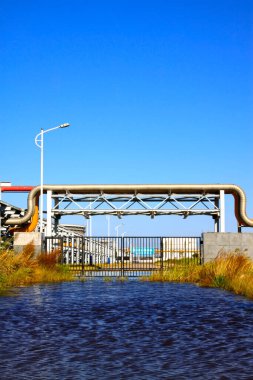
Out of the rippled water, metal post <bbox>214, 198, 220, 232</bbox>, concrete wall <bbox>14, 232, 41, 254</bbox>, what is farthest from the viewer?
metal post <bbox>214, 198, 220, 232</bbox>

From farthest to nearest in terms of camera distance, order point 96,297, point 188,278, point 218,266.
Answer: point 188,278, point 218,266, point 96,297

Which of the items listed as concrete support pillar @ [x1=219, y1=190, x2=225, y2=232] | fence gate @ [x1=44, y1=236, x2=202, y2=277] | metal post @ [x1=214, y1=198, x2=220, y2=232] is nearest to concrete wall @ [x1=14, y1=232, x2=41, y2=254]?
fence gate @ [x1=44, y1=236, x2=202, y2=277]

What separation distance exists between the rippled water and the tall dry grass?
5.16 meters

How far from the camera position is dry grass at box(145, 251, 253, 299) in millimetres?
22469

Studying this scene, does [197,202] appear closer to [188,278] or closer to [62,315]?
[188,278]

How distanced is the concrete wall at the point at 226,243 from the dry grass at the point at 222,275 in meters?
1.03

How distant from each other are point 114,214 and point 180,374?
34414 mm

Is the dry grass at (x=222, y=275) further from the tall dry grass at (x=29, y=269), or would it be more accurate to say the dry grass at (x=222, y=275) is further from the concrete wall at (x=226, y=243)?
the tall dry grass at (x=29, y=269)

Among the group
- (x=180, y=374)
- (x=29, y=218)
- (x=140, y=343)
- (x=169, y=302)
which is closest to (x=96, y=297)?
(x=169, y=302)

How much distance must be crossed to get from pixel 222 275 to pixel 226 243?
26.2ft

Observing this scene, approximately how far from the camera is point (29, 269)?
2730 centimetres

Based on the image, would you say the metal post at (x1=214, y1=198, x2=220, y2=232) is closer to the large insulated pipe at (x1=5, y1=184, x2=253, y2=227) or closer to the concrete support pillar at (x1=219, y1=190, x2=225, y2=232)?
the concrete support pillar at (x1=219, y1=190, x2=225, y2=232)

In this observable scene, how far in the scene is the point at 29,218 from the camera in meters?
41.7

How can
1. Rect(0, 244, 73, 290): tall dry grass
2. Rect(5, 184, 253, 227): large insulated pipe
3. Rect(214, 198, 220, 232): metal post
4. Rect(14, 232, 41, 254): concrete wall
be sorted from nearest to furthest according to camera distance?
Rect(0, 244, 73, 290): tall dry grass → Rect(14, 232, 41, 254): concrete wall → Rect(5, 184, 253, 227): large insulated pipe → Rect(214, 198, 220, 232): metal post
